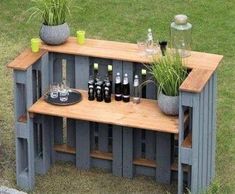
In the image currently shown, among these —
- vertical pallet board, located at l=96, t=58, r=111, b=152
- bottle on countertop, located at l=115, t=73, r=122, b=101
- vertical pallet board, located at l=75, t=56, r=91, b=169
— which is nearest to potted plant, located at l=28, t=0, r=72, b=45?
vertical pallet board, located at l=75, t=56, r=91, b=169

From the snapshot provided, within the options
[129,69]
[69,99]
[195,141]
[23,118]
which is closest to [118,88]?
[129,69]

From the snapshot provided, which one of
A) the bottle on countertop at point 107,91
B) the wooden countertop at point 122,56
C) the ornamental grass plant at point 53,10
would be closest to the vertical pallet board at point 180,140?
the wooden countertop at point 122,56

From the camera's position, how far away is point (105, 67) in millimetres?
8523

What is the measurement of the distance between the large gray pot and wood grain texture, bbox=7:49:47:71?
126 mm

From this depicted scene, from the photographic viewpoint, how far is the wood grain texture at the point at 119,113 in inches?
316

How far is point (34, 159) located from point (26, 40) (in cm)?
341

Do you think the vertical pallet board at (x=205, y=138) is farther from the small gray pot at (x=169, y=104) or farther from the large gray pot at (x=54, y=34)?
the large gray pot at (x=54, y=34)

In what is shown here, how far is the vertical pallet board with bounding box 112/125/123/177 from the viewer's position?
8629 mm

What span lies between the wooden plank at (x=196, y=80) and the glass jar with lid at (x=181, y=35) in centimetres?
37

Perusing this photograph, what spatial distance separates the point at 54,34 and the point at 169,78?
1216 mm

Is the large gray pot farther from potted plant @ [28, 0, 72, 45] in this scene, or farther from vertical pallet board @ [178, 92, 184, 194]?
vertical pallet board @ [178, 92, 184, 194]

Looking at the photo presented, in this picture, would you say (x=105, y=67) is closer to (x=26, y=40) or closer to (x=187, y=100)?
(x=187, y=100)

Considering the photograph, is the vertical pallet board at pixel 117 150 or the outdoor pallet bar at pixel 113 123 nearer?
the outdoor pallet bar at pixel 113 123

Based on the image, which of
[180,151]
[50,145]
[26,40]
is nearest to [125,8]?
[26,40]
